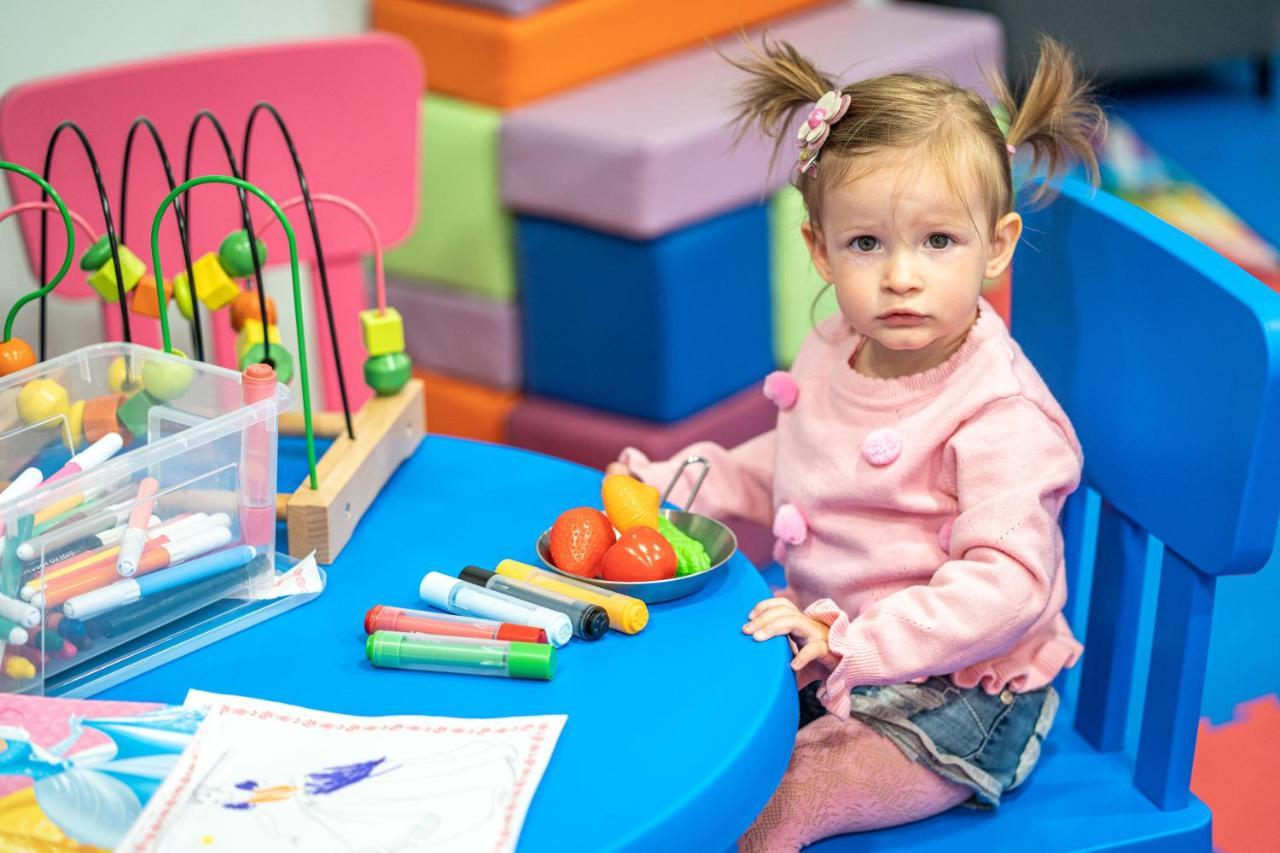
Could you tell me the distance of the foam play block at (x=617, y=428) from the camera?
1.99m

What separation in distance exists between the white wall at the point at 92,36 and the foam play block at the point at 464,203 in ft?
0.67

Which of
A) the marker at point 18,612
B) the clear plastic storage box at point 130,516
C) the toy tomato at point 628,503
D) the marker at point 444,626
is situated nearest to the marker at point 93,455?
the clear plastic storage box at point 130,516

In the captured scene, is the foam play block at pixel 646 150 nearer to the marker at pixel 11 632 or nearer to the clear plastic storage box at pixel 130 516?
the clear plastic storage box at pixel 130 516

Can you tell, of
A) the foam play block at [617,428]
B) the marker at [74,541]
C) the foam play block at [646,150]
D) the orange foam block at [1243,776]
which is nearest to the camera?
the marker at [74,541]

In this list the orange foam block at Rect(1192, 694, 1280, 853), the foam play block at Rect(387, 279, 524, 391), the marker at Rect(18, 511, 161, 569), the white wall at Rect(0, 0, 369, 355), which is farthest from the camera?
the foam play block at Rect(387, 279, 524, 391)

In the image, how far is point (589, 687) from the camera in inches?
37.1

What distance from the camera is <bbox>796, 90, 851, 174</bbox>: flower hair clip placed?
112cm

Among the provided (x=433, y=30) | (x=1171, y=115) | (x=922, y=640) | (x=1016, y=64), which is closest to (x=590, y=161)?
(x=433, y=30)

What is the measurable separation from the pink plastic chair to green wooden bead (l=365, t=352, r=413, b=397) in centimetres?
34

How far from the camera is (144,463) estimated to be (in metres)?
0.94

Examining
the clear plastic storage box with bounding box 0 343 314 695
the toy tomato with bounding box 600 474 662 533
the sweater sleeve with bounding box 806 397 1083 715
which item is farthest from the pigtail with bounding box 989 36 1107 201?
the clear plastic storage box with bounding box 0 343 314 695

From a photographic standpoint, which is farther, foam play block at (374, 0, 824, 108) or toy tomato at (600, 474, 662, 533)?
foam play block at (374, 0, 824, 108)

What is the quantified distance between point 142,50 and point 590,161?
539 mm

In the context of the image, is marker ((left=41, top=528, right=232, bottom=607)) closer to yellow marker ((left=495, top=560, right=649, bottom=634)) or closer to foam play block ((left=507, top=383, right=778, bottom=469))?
yellow marker ((left=495, top=560, right=649, bottom=634))
